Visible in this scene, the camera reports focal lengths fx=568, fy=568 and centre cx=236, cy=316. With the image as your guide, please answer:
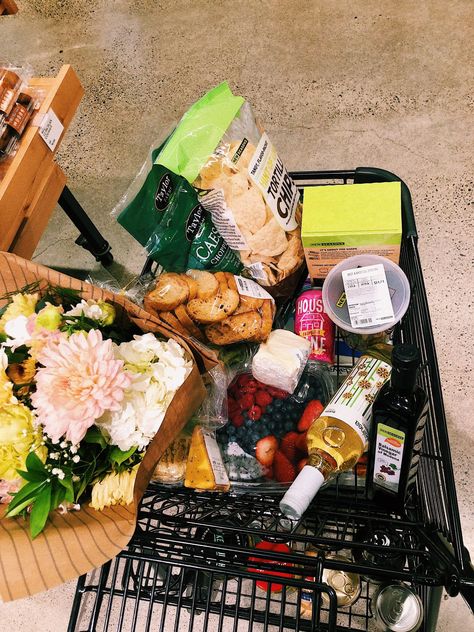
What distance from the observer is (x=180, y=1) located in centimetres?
267

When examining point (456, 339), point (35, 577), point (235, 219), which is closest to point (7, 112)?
point (235, 219)

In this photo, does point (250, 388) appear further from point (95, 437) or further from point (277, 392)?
point (95, 437)

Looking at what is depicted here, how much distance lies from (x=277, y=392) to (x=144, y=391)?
406mm

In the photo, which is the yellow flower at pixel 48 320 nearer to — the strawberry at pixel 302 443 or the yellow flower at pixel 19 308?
the yellow flower at pixel 19 308

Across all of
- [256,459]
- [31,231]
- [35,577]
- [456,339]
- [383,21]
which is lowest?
[35,577]

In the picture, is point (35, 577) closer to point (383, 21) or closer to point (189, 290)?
point (189, 290)

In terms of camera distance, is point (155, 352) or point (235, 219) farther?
point (235, 219)

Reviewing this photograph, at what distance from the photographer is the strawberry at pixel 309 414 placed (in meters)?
1.06

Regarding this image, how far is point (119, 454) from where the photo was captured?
0.75m

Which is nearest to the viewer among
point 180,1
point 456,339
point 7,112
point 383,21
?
point 7,112

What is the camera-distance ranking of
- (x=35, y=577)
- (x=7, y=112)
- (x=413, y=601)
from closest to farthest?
(x=35, y=577) < (x=413, y=601) < (x=7, y=112)

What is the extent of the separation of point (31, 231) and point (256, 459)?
951 millimetres

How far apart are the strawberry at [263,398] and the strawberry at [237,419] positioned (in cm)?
4

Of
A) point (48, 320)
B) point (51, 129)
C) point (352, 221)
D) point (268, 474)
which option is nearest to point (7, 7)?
point (51, 129)
